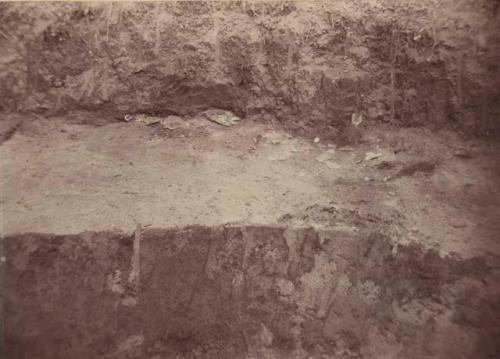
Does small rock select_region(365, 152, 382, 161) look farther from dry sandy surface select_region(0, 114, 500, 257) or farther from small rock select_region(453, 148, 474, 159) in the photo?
small rock select_region(453, 148, 474, 159)

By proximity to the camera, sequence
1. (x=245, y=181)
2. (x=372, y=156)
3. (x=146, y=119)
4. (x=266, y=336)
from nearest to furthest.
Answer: (x=266, y=336) < (x=245, y=181) < (x=372, y=156) < (x=146, y=119)

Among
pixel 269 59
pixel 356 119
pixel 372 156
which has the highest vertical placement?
pixel 269 59

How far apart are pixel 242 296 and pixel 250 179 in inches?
20.2

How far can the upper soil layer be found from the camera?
1.95 meters

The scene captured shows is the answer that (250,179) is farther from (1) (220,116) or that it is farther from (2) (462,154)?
(2) (462,154)

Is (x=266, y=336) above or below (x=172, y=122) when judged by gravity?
below

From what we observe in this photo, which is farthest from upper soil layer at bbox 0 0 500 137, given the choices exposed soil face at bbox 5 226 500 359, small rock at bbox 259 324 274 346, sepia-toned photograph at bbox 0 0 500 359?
small rock at bbox 259 324 274 346

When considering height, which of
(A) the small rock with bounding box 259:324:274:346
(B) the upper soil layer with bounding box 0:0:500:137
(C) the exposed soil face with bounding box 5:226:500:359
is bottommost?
(A) the small rock with bounding box 259:324:274:346

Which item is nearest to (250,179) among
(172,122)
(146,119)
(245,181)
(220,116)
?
(245,181)

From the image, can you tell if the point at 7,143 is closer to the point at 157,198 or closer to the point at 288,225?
the point at 157,198

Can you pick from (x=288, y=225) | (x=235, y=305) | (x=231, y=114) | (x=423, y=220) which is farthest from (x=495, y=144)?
(x=235, y=305)

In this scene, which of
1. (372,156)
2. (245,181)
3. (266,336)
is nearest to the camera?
(266,336)

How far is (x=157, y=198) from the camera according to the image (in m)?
1.79

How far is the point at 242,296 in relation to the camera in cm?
162
